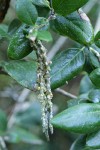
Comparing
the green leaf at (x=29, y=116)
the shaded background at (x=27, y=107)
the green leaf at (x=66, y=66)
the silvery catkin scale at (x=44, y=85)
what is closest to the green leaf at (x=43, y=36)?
the silvery catkin scale at (x=44, y=85)

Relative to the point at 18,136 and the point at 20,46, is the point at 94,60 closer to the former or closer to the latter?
the point at 20,46

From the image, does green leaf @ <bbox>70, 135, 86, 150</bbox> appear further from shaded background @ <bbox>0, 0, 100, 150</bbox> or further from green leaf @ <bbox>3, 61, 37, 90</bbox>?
shaded background @ <bbox>0, 0, 100, 150</bbox>

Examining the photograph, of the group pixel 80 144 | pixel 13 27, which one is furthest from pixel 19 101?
pixel 80 144

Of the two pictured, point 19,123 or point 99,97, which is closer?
point 99,97

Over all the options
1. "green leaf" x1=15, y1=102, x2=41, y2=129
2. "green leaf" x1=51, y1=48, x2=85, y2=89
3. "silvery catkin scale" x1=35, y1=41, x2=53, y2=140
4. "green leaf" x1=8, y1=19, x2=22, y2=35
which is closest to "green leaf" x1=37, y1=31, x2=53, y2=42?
"silvery catkin scale" x1=35, y1=41, x2=53, y2=140

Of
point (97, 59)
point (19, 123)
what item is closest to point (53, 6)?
point (97, 59)

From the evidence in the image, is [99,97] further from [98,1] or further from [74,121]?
[98,1]
